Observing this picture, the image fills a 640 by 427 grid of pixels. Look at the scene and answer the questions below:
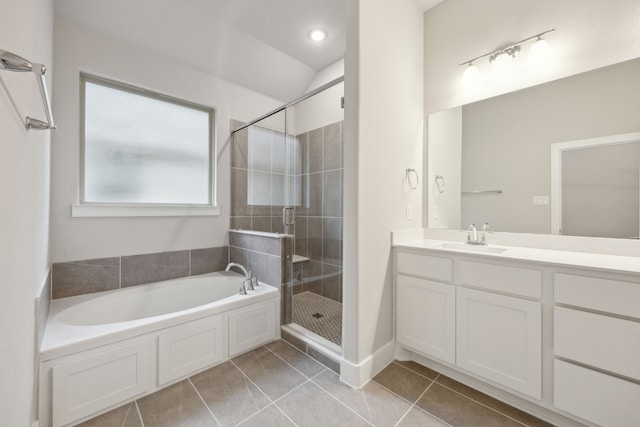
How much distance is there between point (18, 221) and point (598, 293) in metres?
2.32

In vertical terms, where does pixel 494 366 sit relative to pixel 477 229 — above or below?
below

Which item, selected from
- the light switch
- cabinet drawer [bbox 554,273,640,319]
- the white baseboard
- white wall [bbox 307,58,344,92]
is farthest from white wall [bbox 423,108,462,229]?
white wall [bbox 307,58,344,92]

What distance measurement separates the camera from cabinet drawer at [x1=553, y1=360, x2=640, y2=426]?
3.42ft

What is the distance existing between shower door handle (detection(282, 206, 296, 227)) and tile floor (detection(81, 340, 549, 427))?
1.30 m

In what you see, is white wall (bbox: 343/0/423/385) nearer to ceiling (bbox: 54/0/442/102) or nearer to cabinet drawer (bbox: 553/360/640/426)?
ceiling (bbox: 54/0/442/102)

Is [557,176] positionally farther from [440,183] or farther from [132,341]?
[132,341]

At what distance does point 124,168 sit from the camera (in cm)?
221

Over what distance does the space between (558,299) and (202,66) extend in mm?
3338

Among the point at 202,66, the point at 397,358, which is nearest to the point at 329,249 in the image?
the point at 397,358

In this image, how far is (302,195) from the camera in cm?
264

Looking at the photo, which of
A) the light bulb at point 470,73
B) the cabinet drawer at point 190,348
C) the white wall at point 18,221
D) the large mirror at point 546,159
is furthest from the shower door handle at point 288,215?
the light bulb at point 470,73

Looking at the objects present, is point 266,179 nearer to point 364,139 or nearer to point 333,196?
point 333,196

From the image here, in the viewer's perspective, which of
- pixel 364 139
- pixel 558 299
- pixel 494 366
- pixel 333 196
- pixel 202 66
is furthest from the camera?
pixel 202 66

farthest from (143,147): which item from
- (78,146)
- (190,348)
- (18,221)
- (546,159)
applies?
(546,159)
